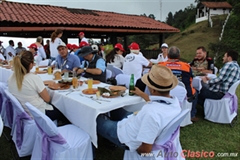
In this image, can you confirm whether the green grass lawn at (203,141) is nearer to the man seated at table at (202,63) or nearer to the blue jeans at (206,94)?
the blue jeans at (206,94)

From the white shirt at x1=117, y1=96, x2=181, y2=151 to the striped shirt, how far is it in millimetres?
2142

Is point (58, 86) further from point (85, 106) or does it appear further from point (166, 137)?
point (166, 137)

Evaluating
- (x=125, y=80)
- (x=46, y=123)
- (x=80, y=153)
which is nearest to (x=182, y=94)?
(x=125, y=80)

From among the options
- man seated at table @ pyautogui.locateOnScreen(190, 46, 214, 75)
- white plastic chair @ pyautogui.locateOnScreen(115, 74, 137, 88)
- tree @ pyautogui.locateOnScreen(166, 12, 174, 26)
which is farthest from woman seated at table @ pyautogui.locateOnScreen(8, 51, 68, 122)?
tree @ pyautogui.locateOnScreen(166, 12, 174, 26)

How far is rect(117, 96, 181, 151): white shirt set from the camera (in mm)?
1418

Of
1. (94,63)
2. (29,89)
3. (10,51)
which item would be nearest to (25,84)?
(29,89)

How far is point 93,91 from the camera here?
7.89ft

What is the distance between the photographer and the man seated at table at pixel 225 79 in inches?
127

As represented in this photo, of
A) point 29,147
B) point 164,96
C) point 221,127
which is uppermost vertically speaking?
point 164,96

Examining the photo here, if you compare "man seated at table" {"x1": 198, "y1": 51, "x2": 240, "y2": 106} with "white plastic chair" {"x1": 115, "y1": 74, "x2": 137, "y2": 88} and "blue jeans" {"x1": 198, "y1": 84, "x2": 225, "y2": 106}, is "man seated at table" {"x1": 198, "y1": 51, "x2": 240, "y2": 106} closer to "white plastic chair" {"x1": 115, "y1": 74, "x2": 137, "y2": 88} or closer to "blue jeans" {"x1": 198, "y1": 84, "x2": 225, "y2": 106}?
"blue jeans" {"x1": 198, "y1": 84, "x2": 225, "y2": 106}

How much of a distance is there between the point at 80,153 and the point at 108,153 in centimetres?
73

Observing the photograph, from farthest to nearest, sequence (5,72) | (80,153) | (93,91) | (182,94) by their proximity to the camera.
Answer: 1. (5,72)
2. (182,94)
3. (93,91)
4. (80,153)

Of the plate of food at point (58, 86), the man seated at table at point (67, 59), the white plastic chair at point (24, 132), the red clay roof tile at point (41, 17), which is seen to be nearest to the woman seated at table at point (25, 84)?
the white plastic chair at point (24, 132)

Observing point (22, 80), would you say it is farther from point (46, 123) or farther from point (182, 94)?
point (182, 94)
